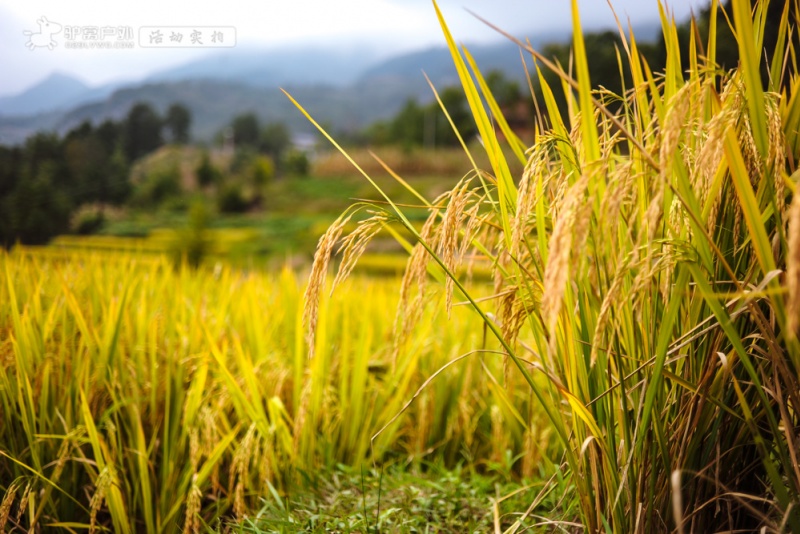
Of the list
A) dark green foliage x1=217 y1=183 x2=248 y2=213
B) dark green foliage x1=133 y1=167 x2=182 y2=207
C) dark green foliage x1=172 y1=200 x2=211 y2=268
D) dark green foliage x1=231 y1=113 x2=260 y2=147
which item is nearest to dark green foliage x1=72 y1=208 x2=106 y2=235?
dark green foliage x1=133 y1=167 x2=182 y2=207

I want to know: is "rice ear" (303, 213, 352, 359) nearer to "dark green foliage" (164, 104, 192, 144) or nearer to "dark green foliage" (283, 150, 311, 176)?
"dark green foliage" (164, 104, 192, 144)

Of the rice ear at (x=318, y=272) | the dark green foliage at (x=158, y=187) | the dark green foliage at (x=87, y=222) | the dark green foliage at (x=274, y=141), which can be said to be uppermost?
the dark green foliage at (x=274, y=141)

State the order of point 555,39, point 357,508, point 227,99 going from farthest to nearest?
point 227,99, point 555,39, point 357,508

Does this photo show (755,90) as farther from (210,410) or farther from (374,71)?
(374,71)

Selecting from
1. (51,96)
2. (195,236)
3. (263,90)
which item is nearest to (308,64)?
(263,90)

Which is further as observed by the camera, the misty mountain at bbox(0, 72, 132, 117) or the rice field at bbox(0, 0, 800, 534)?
the misty mountain at bbox(0, 72, 132, 117)

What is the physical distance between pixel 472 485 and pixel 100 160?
6172 mm

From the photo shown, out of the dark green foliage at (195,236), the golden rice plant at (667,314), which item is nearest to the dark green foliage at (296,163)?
the dark green foliage at (195,236)

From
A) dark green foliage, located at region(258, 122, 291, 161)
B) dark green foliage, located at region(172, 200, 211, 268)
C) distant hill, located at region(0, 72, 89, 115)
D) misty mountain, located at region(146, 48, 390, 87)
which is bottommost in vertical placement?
dark green foliage, located at region(172, 200, 211, 268)

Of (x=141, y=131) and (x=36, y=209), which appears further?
(x=141, y=131)

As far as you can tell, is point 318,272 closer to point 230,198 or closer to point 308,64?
point 230,198

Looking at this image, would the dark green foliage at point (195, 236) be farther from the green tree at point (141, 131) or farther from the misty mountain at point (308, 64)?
the misty mountain at point (308, 64)

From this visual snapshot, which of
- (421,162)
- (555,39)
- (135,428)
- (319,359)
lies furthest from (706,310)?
(421,162)

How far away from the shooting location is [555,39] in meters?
5.42
